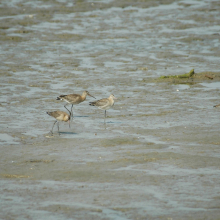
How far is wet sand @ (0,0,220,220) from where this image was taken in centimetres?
903

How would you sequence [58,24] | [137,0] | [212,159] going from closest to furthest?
[212,159]
[58,24]
[137,0]

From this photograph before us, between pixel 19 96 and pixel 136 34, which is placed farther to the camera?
pixel 136 34

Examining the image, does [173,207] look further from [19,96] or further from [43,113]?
[19,96]

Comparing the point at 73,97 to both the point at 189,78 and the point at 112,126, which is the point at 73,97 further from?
the point at 189,78

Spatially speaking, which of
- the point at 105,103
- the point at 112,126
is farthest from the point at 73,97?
the point at 112,126

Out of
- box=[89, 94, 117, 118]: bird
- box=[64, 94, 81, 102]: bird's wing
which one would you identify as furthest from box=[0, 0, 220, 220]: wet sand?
box=[64, 94, 81, 102]: bird's wing

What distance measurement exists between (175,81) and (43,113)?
22.7ft

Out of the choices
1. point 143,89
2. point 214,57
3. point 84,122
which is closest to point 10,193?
point 84,122

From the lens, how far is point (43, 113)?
16.1 metres

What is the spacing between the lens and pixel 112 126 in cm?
1473

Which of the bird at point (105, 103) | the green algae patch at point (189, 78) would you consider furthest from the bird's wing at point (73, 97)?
the green algae patch at point (189, 78)

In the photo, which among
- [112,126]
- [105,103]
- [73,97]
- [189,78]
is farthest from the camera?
[189,78]

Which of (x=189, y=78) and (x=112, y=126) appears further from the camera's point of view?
(x=189, y=78)

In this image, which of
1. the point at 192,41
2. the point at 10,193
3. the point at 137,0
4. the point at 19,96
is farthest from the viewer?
the point at 137,0
